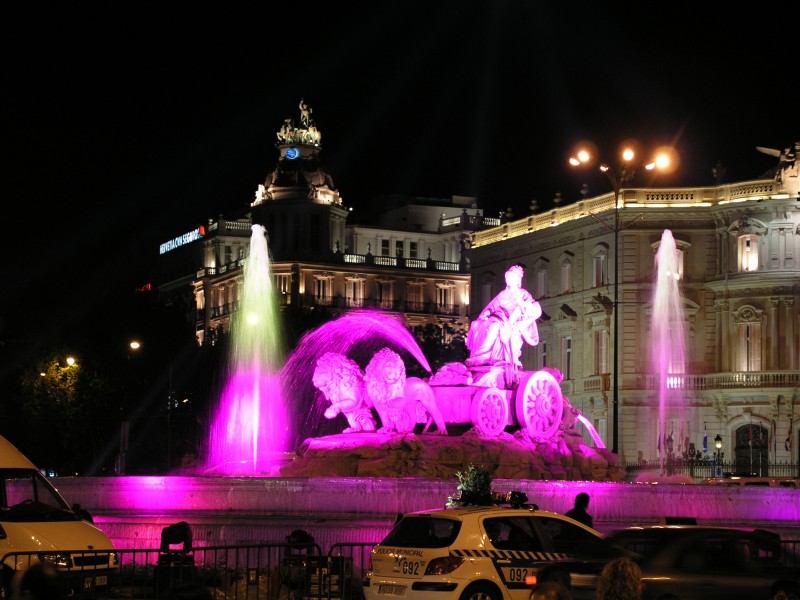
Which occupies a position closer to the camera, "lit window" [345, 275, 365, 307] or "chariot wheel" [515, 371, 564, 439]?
"chariot wheel" [515, 371, 564, 439]

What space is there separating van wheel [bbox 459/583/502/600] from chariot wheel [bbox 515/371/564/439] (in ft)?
58.6

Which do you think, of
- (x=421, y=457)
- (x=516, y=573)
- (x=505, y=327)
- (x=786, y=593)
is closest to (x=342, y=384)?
(x=421, y=457)

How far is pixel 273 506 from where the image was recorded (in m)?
26.9

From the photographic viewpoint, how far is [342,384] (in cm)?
3188

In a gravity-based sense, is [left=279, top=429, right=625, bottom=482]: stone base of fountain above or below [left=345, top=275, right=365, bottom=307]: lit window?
below

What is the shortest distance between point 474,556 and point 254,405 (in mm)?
29223

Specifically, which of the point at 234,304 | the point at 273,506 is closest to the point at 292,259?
the point at 234,304

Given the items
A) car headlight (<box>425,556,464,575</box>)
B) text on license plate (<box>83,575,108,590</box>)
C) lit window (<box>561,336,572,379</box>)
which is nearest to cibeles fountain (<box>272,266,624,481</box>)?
text on license plate (<box>83,575,108,590</box>)

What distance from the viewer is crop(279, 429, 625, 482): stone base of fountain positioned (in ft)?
102

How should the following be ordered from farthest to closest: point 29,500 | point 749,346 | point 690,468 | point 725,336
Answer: point 725,336, point 749,346, point 690,468, point 29,500

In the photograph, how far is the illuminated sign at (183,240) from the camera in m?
118

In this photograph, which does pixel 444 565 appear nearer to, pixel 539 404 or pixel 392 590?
pixel 392 590

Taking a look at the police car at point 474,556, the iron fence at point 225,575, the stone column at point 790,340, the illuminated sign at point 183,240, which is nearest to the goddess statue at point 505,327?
the iron fence at point 225,575

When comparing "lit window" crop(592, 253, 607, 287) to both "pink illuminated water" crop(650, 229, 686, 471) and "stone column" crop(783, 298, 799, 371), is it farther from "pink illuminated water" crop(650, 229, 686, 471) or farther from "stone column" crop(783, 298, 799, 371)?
"stone column" crop(783, 298, 799, 371)
